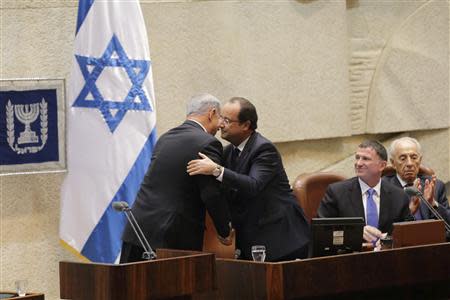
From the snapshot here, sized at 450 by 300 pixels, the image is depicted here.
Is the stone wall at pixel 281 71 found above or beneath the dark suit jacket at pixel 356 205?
above

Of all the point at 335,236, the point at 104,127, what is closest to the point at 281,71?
the point at 104,127

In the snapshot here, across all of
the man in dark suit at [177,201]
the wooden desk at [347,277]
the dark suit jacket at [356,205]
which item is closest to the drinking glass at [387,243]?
the wooden desk at [347,277]

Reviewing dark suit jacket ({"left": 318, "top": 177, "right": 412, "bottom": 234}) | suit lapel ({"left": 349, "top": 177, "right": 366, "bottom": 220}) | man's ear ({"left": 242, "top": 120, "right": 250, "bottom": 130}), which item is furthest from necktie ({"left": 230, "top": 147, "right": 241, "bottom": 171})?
suit lapel ({"left": 349, "top": 177, "right": 366, "bottom": 220})

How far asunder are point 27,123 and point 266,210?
1.71 meters

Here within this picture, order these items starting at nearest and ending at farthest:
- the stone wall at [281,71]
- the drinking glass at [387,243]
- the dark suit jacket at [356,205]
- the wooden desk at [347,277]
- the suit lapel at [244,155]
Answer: the wooden desk at [347,277] → the drinking glass at [387,243] → the suit lapel at [244,155] → the dark suit jacket at [356,205] → the stone wall at [281,71]

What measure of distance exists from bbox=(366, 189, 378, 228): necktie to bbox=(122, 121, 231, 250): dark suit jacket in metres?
1.05

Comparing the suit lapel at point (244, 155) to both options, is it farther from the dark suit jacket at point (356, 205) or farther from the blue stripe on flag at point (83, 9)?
the blue stripe on flag at point (83, 9)

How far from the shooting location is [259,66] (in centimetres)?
771

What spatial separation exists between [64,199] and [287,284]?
215 cm

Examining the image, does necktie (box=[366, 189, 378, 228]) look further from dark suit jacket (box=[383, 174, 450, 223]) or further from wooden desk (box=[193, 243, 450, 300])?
wooden desk (box=[193, 243, 450, 300])

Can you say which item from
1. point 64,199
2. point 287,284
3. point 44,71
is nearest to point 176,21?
point 44,71

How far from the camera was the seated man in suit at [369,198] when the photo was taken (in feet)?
20.6

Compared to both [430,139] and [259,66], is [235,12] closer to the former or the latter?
[259,66]

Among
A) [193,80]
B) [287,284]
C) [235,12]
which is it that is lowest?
[287,284]
